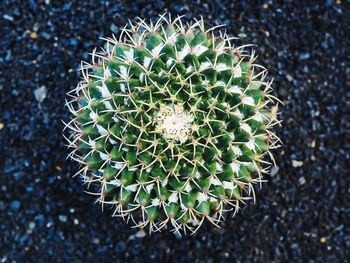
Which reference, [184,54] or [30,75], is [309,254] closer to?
[184,54]

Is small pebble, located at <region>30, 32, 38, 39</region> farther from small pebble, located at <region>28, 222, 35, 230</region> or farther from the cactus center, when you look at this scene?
the cactus center

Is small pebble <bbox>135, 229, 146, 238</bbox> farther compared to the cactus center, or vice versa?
small pebble <bbox>135, 229, 146, 238</bbox>

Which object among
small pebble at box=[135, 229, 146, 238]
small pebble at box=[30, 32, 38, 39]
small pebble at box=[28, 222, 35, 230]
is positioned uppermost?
small pebble at box=[30, 32, 38, 39]

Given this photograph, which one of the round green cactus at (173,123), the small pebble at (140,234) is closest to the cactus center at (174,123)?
the round green cactus at (173,123)

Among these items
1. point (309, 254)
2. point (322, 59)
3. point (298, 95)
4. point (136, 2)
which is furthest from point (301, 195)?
point (136, 2)

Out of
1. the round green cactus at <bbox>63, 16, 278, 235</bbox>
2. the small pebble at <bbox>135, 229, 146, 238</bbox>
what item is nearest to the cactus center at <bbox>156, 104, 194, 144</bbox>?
the round green cactus at <bbox>63, 16, 278, 235</bbox>

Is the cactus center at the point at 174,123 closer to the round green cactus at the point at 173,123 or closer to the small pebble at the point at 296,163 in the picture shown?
the round green cactus at the point at 173,123

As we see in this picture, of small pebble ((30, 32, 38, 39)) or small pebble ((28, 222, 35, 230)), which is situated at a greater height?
small pebble ((30, 32, 38, 39))
